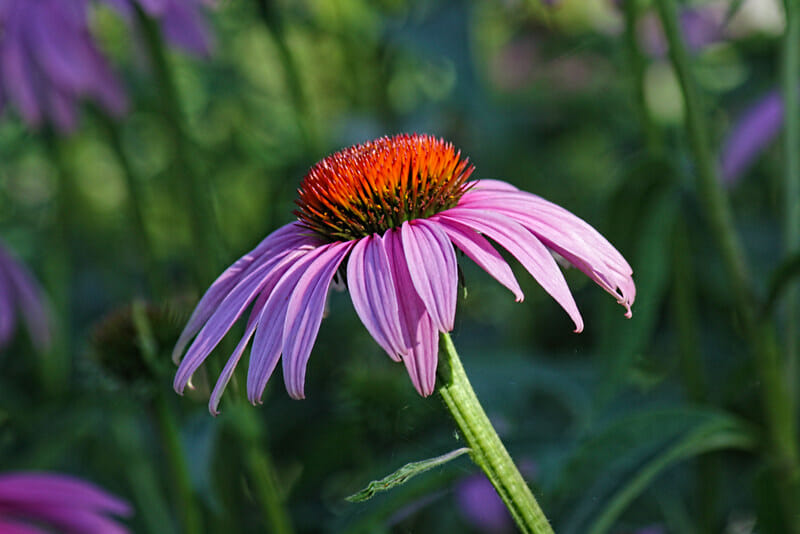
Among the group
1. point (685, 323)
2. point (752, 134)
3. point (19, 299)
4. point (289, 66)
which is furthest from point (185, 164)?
point (752, 134)

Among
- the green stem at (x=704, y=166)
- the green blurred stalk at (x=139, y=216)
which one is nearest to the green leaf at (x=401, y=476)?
the green stem at (x=704, y=166)

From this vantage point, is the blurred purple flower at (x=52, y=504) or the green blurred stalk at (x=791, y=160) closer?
the blurred purple flower at (x=52, y=504)

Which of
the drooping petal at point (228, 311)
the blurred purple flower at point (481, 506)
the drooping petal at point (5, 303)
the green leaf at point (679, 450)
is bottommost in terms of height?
the blurred purple flower at point (481, 506)

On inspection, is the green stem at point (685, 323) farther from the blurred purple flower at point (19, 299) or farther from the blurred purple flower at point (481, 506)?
the blurred purple flower at point (19, 299)

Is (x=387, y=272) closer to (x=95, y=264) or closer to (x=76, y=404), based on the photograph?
(x=76, y=404)

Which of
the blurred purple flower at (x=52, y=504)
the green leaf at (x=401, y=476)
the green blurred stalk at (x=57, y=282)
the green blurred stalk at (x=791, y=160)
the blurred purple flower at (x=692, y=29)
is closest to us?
the green leaf at (x=401, y=476)

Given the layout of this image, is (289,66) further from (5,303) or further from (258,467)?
(258,467)

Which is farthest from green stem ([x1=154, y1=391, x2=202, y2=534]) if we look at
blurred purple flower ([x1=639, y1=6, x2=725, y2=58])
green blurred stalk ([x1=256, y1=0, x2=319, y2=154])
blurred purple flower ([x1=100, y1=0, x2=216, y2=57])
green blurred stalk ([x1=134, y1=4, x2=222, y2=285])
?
blurred purple flower ([x1=639, y1=6, x2=725, y2=58])
